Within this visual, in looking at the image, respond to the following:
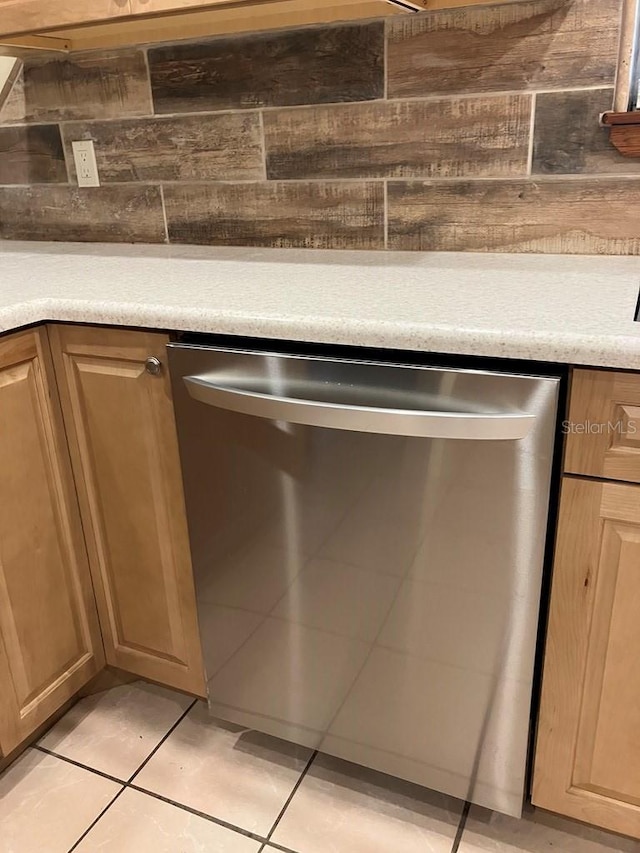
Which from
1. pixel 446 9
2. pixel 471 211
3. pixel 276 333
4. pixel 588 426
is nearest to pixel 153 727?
pixel 276 333

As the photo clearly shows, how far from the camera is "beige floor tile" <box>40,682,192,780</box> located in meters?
1.53

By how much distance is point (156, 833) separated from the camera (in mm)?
1359

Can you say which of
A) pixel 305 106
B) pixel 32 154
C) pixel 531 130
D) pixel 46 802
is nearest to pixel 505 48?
pixel 531 130

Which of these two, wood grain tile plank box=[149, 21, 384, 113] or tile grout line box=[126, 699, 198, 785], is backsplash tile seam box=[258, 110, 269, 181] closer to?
wood grain tile plank box=[149, 21, 384, 113]

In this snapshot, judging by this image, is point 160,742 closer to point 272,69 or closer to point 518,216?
point 518,216

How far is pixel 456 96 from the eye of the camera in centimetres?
145

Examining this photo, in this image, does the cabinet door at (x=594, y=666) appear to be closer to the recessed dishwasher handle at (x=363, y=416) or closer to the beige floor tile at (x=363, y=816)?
the recessed dishwasher handle at (x=363, y=416)

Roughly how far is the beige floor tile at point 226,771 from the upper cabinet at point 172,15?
55.5 inches

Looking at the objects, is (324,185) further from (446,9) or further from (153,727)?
(153,727)

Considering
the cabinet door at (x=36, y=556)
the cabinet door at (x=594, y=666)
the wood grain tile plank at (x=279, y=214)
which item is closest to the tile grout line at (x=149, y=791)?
the cabinet door at (x=36, y=556)

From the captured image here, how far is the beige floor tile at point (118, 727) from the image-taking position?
1.53 meters

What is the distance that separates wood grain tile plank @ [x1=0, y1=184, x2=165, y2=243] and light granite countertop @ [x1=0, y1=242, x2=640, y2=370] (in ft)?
0.65

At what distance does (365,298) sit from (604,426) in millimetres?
428

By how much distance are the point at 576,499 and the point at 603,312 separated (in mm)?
266
